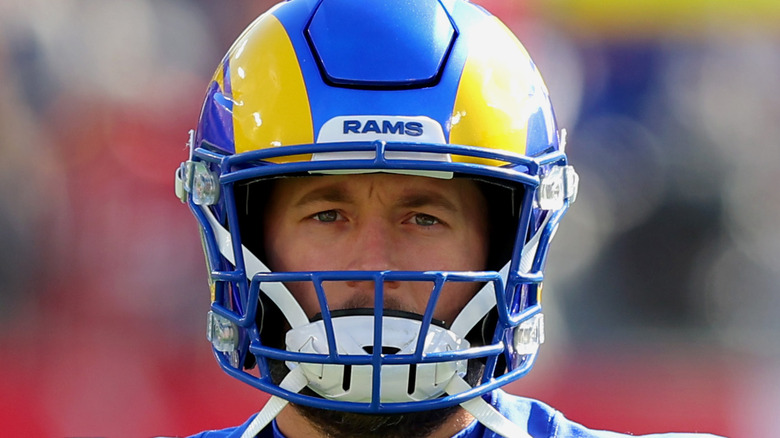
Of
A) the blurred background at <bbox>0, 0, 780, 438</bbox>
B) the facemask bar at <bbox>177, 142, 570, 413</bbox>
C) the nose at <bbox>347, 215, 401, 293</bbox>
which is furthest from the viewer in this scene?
the blurred background at <bbox>0, 0, 780, 438</bbox>

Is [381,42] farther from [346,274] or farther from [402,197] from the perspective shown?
[346,274]

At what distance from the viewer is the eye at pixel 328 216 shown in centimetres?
154

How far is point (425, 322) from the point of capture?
52.5 inches

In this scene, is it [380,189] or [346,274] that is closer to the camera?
[346,274]

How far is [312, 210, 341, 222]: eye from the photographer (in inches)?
60.6

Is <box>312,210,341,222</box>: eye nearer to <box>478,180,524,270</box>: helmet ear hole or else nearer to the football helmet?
the football helmet

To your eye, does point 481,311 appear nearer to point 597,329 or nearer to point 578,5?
point 597,329

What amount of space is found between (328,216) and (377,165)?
198mm

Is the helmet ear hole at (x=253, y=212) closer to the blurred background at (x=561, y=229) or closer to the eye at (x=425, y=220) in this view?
the eye at (x=425, y=220)

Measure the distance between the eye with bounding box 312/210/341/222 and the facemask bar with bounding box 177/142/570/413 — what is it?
0.13 meters

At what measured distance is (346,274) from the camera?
134 centimetres

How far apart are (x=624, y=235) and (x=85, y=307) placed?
68.8 inches

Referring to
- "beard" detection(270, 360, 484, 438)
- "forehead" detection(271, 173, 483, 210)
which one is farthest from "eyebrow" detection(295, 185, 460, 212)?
"beard" detection(270, 360, 484, 438)

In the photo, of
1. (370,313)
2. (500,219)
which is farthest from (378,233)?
(500,219)
